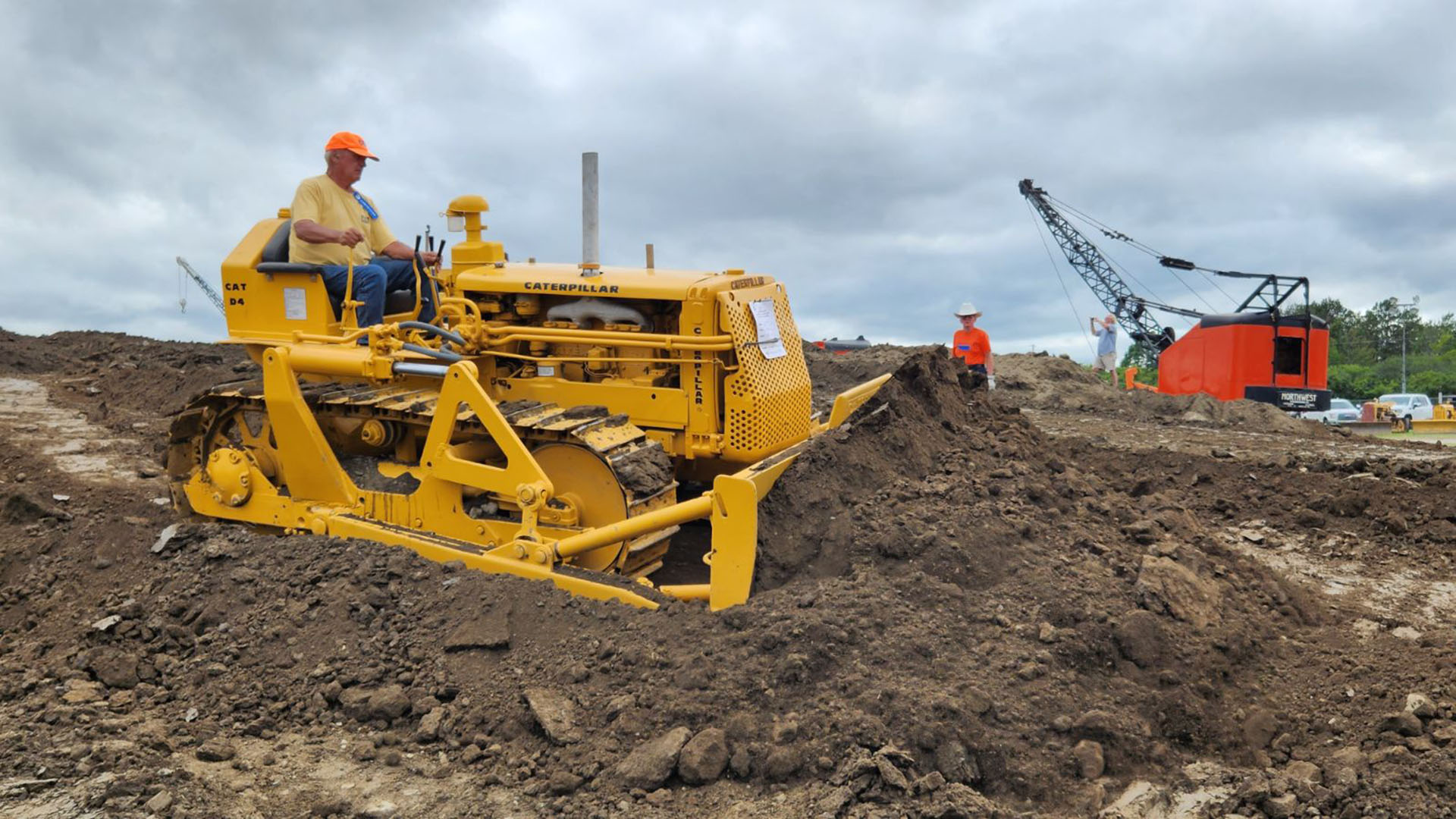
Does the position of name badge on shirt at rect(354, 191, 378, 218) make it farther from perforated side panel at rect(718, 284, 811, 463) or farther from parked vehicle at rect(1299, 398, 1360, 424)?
parked vehicle at rect(1299, 398, 1360, 424)

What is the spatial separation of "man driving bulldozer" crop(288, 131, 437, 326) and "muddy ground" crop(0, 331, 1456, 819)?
5.75 feet

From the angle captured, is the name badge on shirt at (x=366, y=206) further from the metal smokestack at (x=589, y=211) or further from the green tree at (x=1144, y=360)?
the green tree at (x=1144, y=360)

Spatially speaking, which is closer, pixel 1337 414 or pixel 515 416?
pixel 515 416

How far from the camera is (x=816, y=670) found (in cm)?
482

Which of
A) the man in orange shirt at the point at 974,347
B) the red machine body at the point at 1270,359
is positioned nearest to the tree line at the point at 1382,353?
the red machine body at the point at 1270,359

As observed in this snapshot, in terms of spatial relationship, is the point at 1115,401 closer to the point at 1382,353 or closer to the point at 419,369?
the point at 419,369

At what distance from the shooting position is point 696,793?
4426 millimetres

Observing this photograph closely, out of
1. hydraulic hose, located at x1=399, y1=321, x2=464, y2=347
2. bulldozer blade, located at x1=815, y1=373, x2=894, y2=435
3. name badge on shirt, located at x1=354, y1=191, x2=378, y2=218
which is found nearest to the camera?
hydraulic hose, located at x1=399, y1=321, x2=464, y2=347

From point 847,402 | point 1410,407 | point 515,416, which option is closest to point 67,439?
point 515,416

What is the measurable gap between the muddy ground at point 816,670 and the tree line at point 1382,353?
124ft

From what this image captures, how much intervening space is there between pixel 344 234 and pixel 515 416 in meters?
2.13

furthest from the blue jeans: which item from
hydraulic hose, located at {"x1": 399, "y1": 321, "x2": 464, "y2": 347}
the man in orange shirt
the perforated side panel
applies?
the man in orange shirt

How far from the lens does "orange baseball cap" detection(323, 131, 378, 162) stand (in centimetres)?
801

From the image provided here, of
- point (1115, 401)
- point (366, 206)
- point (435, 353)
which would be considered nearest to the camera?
point (435, 353)
